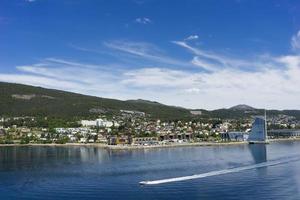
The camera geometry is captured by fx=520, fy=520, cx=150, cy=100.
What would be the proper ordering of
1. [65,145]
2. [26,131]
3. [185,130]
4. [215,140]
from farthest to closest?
1. [185,130]
2. [26,131]
3. [215,140]
4. [65,145]

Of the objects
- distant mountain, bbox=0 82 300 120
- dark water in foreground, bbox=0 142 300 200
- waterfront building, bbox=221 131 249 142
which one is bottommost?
dark water in foreground, bbox=0 142 300 200

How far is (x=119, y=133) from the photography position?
78.0 metres

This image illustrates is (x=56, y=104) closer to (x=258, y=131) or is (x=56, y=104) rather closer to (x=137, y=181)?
(x=258, y=131)

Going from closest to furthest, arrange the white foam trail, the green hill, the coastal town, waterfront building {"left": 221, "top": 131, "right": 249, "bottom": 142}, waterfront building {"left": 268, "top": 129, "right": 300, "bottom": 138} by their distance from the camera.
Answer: the white foam trail → the coastal town → waterfront building {"left": 221, "top": 131, "right": 249, "bottom": 142} → waterfront building {"left": 268, "top": 129, "right": 300, "bottom": 138} → the green hill

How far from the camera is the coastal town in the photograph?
71562mm

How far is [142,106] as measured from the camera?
129875 millimetres

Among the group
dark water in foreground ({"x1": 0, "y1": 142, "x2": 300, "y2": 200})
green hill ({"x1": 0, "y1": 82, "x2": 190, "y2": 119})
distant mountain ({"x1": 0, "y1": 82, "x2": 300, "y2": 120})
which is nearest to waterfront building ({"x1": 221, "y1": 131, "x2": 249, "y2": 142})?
distant mountain ({"x1": 0, "y1": 82, "x2": 300, "y2": 120})

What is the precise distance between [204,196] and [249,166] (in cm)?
1329

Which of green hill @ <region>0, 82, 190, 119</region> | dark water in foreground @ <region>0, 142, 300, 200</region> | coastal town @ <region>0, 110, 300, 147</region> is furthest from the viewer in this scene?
green hill @ <region>0, 82, 190, 119</region>

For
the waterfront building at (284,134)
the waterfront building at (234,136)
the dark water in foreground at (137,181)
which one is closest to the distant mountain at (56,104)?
the waterfront building at (284,134)

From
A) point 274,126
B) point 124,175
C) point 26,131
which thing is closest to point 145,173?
point 124,175

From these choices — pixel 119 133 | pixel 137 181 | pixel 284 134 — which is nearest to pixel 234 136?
pixel 119 133

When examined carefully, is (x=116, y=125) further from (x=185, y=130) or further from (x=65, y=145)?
(x=65, y=145)

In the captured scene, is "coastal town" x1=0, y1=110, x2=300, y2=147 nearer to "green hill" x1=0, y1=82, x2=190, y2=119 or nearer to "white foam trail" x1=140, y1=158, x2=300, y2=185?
"green hill" x1=0, y1=82, x2=190, y2=119
